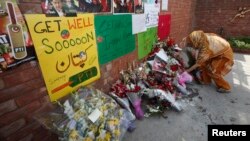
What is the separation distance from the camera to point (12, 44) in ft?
4.80

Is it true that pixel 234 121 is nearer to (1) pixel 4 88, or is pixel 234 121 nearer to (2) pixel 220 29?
(1) pixel 4 88

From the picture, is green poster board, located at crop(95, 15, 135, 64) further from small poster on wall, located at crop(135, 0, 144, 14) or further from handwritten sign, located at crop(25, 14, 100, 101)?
small poster on wall, located at crop(135, 0, 144, 14)

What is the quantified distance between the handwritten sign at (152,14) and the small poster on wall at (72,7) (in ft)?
4.05

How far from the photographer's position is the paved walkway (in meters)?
2.32

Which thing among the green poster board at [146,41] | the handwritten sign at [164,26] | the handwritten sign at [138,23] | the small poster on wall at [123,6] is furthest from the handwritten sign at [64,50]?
the handwritten sign at [164,26]

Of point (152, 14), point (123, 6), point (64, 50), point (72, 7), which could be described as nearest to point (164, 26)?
point (152, 14)

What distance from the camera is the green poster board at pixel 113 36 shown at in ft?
7.91

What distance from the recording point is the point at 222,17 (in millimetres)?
7195

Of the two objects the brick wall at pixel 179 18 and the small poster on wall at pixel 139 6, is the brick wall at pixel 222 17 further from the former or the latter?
the small poster on wall at pixel 139 6

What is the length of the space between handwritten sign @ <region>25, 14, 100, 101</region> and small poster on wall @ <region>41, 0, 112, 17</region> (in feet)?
0.17

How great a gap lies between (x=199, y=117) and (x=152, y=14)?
2.12 meters

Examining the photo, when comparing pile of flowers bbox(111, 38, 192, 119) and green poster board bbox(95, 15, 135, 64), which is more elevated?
green poster board bbox(95, 15, 135, 64)

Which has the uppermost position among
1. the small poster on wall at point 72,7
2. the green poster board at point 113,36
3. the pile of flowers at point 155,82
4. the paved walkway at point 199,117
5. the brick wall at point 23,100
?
the small poster on wall at point 72,7

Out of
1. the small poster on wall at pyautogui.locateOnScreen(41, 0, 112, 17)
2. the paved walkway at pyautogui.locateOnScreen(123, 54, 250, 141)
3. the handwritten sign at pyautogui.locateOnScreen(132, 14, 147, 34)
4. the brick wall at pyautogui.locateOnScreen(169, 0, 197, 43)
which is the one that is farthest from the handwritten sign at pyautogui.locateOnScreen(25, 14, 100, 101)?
the brick wall at pyautogui.locateOnScreen(169, 0, 197, 43)
